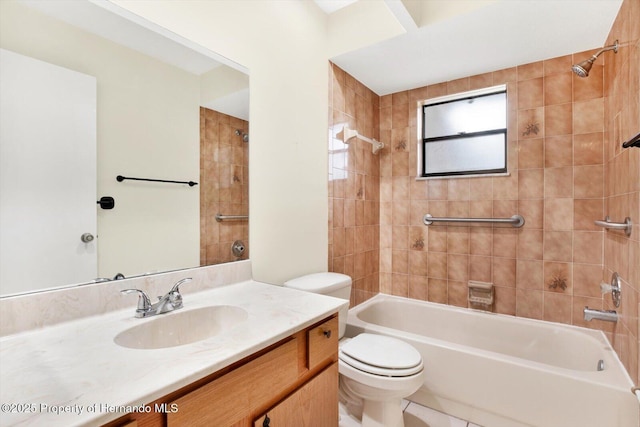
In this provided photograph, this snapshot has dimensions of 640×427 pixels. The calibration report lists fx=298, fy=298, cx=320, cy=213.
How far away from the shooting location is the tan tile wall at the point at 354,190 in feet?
7.42

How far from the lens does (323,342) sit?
110 cm

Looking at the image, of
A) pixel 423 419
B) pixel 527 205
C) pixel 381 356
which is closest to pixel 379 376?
pixel 381 356

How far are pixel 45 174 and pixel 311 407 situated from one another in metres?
1.17

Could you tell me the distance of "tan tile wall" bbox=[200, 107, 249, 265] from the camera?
1431mm

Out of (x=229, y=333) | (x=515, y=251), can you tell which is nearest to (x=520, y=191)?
(x=515, y=251)

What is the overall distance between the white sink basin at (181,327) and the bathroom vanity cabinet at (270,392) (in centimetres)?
25

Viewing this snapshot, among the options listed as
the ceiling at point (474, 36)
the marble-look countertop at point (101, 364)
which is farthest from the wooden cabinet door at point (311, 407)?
the ceiling at point (474, 36)

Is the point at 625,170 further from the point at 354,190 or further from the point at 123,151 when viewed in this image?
the point at 123,151

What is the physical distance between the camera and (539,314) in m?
2.20

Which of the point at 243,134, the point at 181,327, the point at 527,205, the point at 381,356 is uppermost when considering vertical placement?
the point at 243,134

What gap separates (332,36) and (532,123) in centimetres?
162

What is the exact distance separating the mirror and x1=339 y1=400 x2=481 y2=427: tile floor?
3.77 feet

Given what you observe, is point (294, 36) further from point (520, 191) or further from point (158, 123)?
point (520, 191)

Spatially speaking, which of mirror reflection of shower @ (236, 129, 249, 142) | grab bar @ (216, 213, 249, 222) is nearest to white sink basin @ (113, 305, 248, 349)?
grab bar @ (216, 213, 249, 222)
